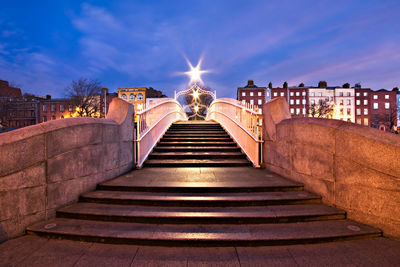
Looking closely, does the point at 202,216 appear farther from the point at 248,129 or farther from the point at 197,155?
the point at 248,129

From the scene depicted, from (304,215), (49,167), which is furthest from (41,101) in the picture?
(304,215)

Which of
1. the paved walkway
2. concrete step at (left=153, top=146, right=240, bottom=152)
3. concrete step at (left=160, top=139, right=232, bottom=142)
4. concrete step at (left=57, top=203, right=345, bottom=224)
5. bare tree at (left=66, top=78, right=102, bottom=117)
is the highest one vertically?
bare tree at (left=66, top=78, right=102, bottom=117)

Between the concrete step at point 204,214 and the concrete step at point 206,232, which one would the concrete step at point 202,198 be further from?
the concrete step at point 206,232

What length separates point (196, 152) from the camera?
6.60 metres

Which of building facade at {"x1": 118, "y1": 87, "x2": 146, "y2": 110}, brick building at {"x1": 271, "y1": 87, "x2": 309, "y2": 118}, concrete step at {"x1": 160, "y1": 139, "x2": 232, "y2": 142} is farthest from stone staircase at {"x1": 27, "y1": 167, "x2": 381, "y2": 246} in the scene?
brick building at {"x1": 271, "y1": 87, "x2": 309, "y2": 118}

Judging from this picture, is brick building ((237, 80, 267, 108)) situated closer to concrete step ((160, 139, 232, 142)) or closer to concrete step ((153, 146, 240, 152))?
concrete step ((160, 139, 232, 142))

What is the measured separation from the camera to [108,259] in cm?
227

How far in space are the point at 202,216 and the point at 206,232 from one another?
0.96 feet

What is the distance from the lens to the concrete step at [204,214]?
2.90 meters

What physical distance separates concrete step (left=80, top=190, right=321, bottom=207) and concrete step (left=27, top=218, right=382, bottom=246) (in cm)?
48

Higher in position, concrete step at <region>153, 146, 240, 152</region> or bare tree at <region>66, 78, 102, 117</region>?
bare tree at <region>66, 78, 102, 117</region>

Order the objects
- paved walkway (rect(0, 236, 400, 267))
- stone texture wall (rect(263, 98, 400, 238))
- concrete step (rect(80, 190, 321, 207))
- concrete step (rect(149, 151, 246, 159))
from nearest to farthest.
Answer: paved walkway (rect(0, 236, 400, 267))
stone texture wall (rect(263, 98, 400, 238))
concrete step (rect(80, 190, 321, 207))
concrete step (rect(149, 151, 246, 159))

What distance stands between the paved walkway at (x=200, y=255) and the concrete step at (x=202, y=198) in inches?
34.3

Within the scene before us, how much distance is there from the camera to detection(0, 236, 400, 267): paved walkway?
220cm
